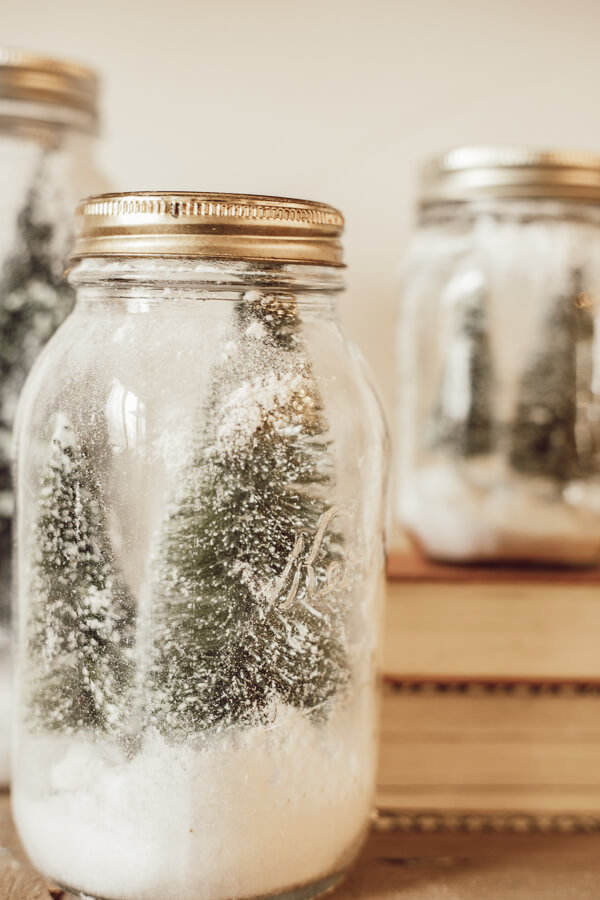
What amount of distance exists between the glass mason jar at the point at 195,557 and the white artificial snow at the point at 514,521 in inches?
8.9

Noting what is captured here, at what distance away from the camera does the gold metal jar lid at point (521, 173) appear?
0.69m

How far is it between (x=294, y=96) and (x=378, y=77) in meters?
0.08

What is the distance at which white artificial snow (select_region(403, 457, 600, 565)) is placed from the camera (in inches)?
28.0

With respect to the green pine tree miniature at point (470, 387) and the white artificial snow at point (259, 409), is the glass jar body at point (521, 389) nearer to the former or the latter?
the green pine tree miniature at point (470, 387)

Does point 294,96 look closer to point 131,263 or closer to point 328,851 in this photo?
point 131,263

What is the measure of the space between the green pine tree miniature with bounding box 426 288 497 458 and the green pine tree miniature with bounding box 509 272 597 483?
1.0 inches

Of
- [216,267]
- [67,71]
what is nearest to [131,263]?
[216,267]

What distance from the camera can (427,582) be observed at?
672 millimetres

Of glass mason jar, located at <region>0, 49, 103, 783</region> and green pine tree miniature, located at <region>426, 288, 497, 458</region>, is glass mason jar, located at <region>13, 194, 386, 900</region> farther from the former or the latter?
green pine tree miniature, located at <region>426, 288, 497, 458</region>

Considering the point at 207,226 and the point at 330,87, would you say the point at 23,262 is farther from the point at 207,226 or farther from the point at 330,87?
the point at 330,87

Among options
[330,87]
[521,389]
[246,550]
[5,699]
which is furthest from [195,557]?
[330,87]

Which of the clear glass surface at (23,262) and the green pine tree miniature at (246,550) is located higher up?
the clear glass surface at (23,262)

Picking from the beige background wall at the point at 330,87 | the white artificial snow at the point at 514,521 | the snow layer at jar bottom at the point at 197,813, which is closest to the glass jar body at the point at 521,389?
the white artificial snow at the point at 514,521

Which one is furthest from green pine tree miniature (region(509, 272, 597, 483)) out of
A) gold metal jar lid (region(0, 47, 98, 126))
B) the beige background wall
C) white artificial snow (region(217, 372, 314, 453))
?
gold metal jar lid (region(0, 47, 98, 126))
